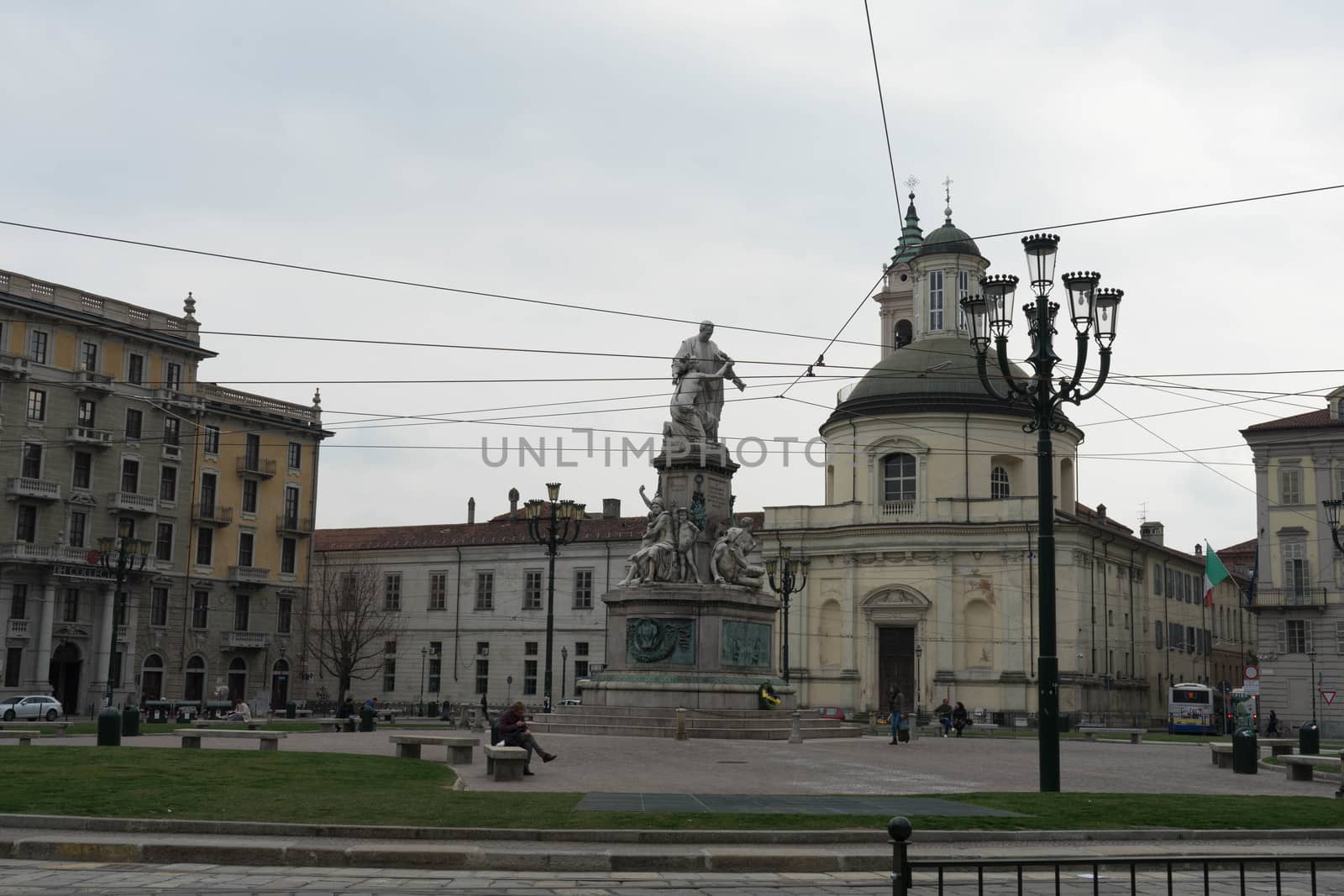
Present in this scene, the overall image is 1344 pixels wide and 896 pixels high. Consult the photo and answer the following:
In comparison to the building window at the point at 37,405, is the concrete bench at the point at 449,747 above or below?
below

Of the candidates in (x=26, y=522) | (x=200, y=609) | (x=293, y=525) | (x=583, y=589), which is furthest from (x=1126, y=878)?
(x=583, y=589)

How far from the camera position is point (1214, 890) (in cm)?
1163

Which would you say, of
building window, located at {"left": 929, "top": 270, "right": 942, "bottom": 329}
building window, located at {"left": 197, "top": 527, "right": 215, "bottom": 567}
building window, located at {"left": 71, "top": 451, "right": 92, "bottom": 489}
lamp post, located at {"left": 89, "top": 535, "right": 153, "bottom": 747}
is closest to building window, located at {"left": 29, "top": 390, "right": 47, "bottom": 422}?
building window, located at {"left": 71, "top": 451, "right": 92, "bottom": 489}

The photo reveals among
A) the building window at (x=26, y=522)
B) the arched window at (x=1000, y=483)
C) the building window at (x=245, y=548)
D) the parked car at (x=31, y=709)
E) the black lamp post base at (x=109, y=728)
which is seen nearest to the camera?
the black lamp post base at (x=109, y=728)

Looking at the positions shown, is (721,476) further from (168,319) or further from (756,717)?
(168,319)

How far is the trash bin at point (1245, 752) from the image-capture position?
2573cm

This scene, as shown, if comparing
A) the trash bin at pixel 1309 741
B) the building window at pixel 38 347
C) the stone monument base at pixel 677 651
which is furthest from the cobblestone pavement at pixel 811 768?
the building window at pixel 38 347

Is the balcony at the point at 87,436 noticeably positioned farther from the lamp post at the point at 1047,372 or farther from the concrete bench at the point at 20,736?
the lamp post at the point at 1047,372

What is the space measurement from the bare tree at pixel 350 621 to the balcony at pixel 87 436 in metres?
16.5

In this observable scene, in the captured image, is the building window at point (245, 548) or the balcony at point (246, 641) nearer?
the balcony at point (246, 641)

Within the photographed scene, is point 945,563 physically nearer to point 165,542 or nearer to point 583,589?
point 583,589

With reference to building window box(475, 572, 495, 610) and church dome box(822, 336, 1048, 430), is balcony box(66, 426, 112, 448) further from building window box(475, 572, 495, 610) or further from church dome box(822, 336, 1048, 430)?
church dome box(822, 336, 1048, 430)

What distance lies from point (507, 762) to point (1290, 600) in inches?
2179

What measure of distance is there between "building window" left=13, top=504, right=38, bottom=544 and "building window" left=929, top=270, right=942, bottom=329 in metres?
48.5
